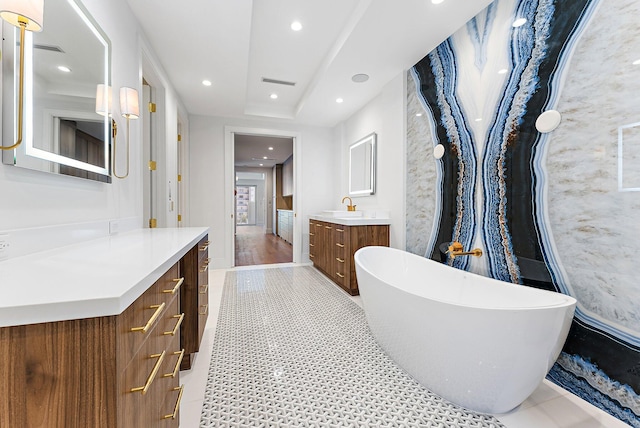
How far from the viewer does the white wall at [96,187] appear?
101cm

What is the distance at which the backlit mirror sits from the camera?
988 millimetres

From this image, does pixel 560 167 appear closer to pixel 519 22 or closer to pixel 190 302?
pixel 519 22

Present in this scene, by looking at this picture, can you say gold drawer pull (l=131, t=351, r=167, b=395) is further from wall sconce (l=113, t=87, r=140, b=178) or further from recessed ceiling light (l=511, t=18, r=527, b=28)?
recessed ceiling light (l=511, t=18, r=527, b=28)

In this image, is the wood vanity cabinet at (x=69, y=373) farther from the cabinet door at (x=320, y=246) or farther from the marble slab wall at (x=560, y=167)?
the cabinet door at (x=320, y=246)

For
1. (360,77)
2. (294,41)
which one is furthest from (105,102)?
(360,77)

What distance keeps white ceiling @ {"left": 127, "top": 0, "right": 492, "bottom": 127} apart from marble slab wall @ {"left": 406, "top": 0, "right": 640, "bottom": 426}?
452 millimetres

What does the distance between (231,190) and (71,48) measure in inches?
122

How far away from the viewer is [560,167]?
156cm

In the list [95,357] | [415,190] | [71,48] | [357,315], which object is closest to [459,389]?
[357,315]

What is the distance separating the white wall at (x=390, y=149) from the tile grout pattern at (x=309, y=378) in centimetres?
117

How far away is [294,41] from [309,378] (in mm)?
2905

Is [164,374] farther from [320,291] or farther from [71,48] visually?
[320,291]

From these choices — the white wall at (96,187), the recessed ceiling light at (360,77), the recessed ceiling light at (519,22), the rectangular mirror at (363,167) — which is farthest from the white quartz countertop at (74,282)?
the rectangular mirror at (363,167)

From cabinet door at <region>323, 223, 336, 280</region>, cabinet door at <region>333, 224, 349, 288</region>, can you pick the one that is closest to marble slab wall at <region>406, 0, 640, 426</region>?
cabinet door at <region>333, 224, 349, 288</region>
